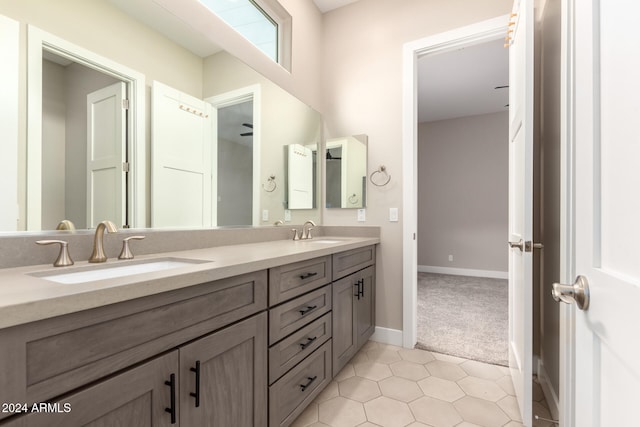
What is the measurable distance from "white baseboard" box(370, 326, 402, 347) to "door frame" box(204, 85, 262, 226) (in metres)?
1.31

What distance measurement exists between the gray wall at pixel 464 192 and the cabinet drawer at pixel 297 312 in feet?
13.4

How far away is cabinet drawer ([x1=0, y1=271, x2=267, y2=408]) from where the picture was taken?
56cm

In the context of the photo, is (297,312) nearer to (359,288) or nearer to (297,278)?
(297,278)

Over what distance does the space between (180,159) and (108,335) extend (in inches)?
40.0

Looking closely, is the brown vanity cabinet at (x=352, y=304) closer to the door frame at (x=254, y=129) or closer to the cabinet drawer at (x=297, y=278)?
the cabinet drawer at (x=297, y=278)

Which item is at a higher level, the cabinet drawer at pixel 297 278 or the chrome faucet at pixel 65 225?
the chrome faucet at pixel 65 225

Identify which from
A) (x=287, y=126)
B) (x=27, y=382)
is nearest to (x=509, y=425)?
(x=27, y=382)

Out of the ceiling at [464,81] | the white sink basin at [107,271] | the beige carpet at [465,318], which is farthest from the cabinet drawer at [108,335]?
the ceiling at [464,81]

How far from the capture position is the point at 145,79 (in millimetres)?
1339

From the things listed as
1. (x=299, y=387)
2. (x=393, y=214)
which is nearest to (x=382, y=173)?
(x=393, y=214)

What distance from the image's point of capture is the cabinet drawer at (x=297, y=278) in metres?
1.21

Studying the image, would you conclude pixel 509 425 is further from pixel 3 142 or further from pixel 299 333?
pixel 3 142

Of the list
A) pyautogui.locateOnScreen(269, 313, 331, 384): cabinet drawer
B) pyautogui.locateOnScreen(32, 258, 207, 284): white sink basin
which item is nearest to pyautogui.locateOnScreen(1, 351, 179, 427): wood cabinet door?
pyautogui.locateOnScreen(32, 258, 207, 284): white sink basin

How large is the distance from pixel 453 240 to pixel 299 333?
4.39 m
